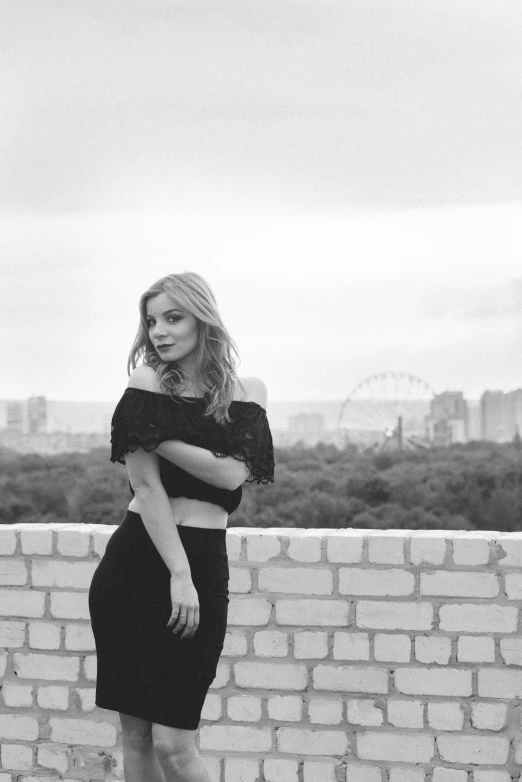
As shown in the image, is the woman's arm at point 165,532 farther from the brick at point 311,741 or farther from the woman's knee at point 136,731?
the brick at point 311,741

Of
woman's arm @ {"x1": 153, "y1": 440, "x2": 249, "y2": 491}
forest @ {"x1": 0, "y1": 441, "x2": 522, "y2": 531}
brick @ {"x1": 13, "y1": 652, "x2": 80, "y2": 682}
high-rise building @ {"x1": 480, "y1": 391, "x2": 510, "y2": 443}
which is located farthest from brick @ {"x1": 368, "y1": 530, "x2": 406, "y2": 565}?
high-rise building @ {"x1": 480, "y1": 391, "x2": 510, "y2": 443}

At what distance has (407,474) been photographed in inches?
1433

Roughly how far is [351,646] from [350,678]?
0.36ft

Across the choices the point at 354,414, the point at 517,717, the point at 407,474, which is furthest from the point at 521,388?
the point at 517,717

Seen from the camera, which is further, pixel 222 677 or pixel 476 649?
pixel 222 677

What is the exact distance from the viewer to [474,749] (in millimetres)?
3678

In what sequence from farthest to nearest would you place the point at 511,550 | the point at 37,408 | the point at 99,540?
the point at 37,408, the point at 99,540, the point at 511,550

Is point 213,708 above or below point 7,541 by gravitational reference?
below

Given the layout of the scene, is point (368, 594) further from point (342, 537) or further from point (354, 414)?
point (354, 414)

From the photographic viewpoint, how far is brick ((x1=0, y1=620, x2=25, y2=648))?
4.02 meters

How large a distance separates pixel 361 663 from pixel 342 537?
442mm

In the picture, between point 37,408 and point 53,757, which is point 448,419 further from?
point 53,757

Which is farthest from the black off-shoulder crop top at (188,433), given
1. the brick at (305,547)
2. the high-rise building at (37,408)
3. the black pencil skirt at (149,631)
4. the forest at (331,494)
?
the high-rise building at (37,408)

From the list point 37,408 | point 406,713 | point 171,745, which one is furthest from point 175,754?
point 37,408
